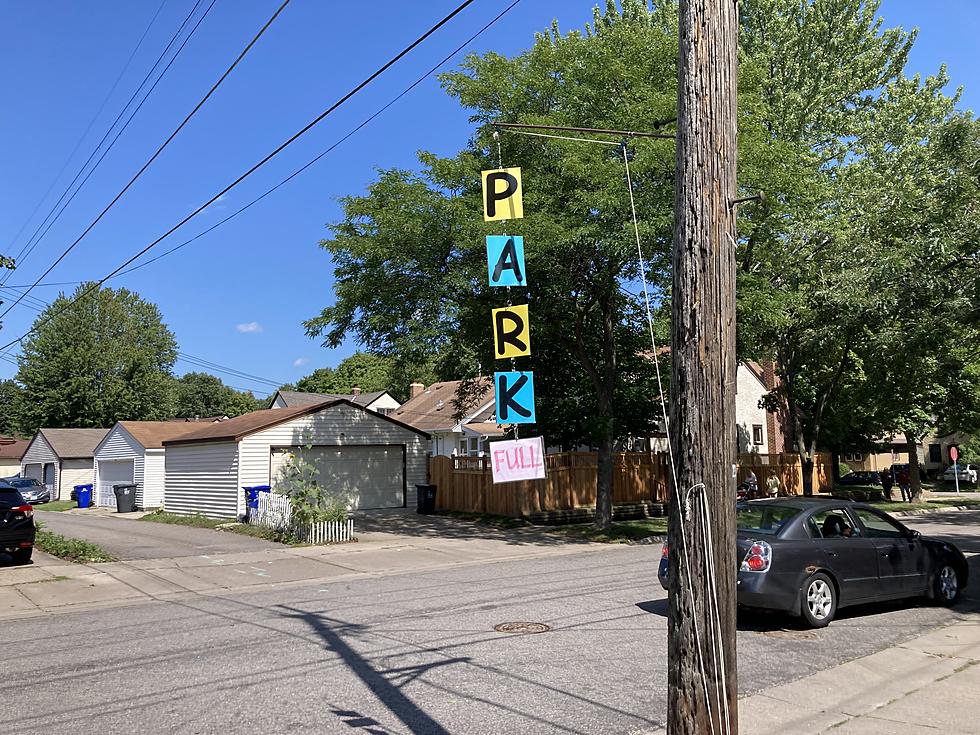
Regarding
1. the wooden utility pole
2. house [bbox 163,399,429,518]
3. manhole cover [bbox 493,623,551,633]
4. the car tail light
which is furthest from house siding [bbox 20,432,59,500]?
the wooden utility pole

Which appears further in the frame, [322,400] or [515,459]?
[322,400]

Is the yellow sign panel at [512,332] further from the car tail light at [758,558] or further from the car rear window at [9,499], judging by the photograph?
the car rear window at [9,499]

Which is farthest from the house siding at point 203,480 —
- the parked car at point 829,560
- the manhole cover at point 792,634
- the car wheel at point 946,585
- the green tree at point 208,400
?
the green tree at point 208,400

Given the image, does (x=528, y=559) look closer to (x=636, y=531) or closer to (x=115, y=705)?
(x=636, y=531)

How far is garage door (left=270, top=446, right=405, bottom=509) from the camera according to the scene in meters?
25.0

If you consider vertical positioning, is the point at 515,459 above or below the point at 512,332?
below

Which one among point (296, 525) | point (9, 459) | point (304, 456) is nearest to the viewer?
point (296, 525)

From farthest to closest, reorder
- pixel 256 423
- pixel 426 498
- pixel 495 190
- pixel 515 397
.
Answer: pixel 426 498 < pixel 256 423 < pixel 495 190 < pixel 515 397

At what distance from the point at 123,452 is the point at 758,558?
32197 millimetres

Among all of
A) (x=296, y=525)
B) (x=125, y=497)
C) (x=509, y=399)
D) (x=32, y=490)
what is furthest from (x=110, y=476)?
(x=509, y=399)

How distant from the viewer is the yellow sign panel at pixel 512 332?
37.6ft

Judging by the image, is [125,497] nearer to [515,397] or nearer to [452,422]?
[452,422]

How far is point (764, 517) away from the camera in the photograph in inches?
376

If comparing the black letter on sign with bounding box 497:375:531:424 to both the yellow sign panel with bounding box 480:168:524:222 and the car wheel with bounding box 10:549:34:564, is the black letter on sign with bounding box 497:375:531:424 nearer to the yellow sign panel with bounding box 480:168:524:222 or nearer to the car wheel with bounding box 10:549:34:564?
the yellow sign panel with bounding box 480:168:524:222
